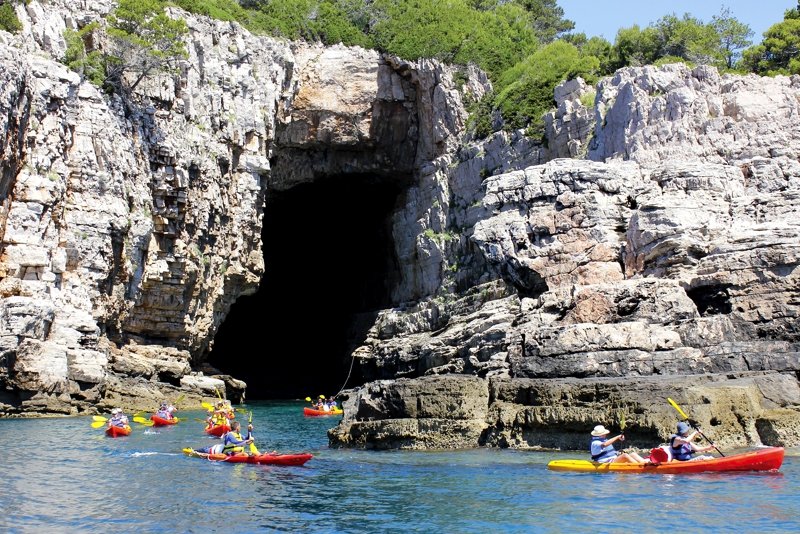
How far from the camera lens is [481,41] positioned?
58.3 meters

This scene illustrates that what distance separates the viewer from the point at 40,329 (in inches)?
1485

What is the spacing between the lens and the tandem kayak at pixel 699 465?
20.5 meters

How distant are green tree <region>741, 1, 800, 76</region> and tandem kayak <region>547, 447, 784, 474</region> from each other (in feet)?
120

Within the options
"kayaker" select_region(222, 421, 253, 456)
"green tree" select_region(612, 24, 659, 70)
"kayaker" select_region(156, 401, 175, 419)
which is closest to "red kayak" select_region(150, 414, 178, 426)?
"kayaker" select_region(156, 401, 175, 419)

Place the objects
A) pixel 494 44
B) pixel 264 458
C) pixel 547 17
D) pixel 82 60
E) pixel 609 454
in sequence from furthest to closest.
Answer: pixel 547 17
pixel 494 44
pixel 82 60
pixel 264 458
pixel 609 454

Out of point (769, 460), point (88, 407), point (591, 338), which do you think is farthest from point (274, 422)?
point (769, 460)

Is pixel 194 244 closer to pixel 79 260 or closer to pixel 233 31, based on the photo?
pixel 79 260

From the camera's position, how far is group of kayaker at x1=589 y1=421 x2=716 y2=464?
21250 mm

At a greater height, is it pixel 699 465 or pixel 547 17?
pixel 547 17

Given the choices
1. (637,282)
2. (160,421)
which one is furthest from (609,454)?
(160,421)

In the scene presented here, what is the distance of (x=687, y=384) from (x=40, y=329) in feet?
83.0

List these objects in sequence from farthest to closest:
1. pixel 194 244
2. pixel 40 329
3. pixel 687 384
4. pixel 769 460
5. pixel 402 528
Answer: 1. pixel 194 244
2. pixel 40 329
3. pixel 687 384
4. pixel 769 460
5. pixel 402 528

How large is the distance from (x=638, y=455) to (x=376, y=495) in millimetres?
6653

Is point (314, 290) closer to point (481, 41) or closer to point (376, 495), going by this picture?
point (481, 41)
